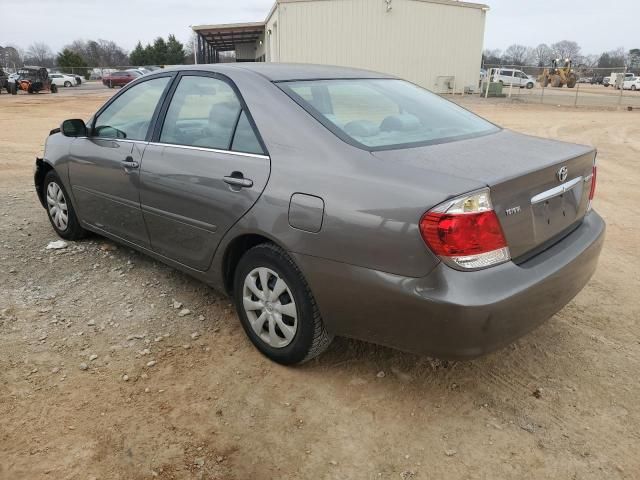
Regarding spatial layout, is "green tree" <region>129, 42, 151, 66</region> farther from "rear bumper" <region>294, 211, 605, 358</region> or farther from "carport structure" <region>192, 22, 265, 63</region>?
"rear bumper" <region>294, 211, 605, 358</region>

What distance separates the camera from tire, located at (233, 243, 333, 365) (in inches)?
106

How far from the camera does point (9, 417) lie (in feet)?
8.45

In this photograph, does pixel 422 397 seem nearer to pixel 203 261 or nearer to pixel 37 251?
pixel 203 261

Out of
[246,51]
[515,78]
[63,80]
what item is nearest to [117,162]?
[515,78]

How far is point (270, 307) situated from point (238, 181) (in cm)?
69

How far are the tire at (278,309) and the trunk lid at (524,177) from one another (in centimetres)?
75

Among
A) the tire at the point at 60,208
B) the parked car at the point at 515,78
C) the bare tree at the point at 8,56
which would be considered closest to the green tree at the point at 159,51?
the bare tree at the point at 8,56

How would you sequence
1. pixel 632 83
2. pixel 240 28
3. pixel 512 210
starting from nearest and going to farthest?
pixel 512 210 → pixel 240 28 → pixel 632 83

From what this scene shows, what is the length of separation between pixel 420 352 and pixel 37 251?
146 inches

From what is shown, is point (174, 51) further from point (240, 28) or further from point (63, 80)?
point (240, 28)

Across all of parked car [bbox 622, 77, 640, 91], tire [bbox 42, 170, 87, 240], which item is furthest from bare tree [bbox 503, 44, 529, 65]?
tire [bbox 42, 170, 87, 240]

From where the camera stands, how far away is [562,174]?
2.62 m

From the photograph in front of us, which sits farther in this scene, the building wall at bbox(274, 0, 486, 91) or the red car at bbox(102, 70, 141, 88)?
the red car at bbox(102, 70, 141, 88)

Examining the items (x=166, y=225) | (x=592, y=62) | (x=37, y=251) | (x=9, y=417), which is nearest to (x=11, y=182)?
(x=37, y=251)
